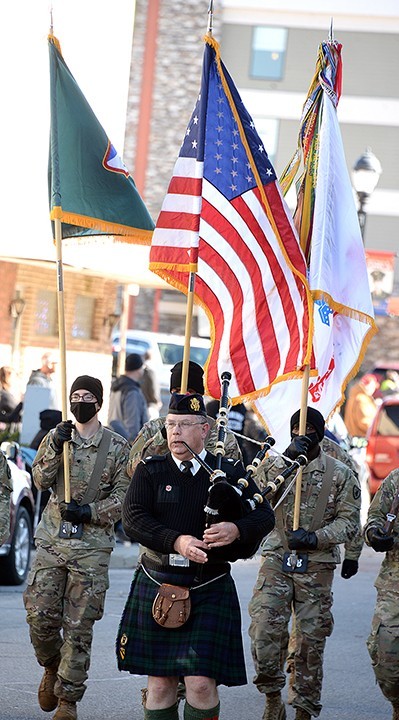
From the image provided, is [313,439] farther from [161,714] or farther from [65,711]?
[161,714]

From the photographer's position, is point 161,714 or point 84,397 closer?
point 161,714

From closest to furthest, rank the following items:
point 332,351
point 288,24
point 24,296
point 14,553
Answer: point 332,351, point 14,553, point 24,296, point 288,24

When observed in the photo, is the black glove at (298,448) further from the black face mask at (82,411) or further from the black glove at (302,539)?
the black face mask at (82,411)

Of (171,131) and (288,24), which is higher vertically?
(288,24)

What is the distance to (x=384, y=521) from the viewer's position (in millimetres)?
8570

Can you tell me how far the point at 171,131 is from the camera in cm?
4362

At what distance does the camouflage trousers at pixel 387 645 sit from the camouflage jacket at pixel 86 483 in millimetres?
1608

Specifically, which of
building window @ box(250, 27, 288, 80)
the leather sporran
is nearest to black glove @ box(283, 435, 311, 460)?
the leather sporran

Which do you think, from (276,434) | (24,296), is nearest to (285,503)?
(276,434)

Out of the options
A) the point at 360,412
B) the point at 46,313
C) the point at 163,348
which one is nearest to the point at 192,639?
the point at 46,313

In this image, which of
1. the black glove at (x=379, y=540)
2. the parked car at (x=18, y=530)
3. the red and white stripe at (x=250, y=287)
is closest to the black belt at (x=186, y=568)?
the black glove at (x=379, y=540)

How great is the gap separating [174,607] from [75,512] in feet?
6.08

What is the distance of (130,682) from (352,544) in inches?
83.7

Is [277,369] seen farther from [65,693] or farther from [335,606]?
[335,606]
